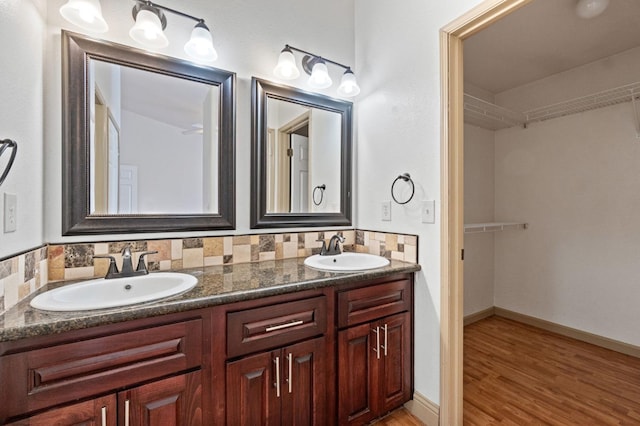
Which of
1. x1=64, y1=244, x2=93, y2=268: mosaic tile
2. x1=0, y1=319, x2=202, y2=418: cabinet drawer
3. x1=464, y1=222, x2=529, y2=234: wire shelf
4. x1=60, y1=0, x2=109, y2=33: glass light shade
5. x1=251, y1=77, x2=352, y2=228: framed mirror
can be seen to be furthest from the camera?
x1=464, y1=222, x2=529, y2=234: wire shelf

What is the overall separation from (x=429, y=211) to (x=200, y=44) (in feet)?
4.74

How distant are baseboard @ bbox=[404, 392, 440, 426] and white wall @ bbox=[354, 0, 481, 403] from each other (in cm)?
4

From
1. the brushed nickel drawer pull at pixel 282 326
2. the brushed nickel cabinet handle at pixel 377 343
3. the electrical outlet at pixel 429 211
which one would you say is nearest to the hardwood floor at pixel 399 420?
the brushed nickel cabinet handle at pixel 377 343

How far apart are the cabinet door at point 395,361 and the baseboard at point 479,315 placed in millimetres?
1612

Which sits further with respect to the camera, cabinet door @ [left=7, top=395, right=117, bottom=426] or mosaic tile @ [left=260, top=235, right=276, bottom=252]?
mosaic tile @ [left=260, top=235, right=276, bottom=252]

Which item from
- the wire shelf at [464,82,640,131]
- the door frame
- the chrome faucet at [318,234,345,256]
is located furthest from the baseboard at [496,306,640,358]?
the chrome faucet at [318,234,345,256]

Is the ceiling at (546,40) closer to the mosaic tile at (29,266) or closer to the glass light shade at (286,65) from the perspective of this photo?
the glass light shade at (286,65)

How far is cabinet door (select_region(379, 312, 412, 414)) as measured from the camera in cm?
149

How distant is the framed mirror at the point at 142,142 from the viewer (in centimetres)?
126

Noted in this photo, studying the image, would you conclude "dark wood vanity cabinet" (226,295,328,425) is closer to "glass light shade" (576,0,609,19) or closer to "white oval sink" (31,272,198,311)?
"white oval sink" (31,272,198,311)

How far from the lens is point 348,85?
1855 mm

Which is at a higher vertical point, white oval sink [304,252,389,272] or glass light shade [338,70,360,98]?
glass light shade [338,70,360,98]

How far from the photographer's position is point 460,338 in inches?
58.1

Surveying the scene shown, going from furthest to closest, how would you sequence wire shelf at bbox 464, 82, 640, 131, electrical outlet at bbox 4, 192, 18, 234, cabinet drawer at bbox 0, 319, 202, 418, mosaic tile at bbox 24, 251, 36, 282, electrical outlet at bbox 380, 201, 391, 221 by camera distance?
wire shelf at bbox 464, 82, 640, 131 → electrical outlet at bbox 380, 201, 391, 221 → mosaic tile at bbox 24, 251, 36, 282 → electrical outlet at bbox 4, 192, 18, 234 → cabinet drawer at bbox 0, 319, 202, 418
